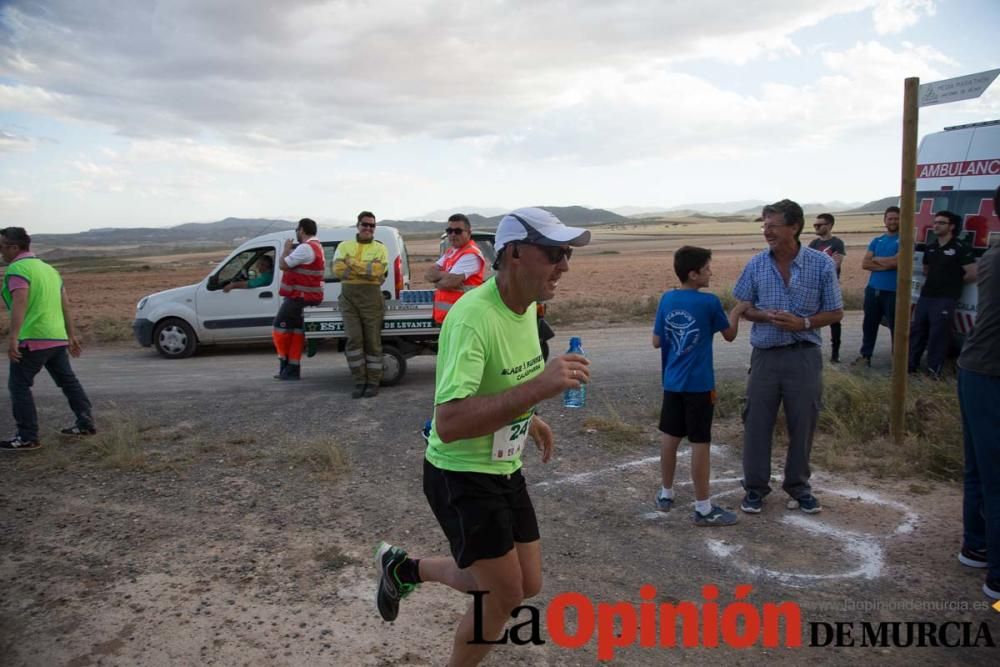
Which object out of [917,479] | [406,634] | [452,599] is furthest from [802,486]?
[406,634]

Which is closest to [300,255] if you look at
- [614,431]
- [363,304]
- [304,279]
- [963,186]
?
[304,279]

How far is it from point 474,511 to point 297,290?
6.96 meters

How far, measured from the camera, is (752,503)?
4.85m

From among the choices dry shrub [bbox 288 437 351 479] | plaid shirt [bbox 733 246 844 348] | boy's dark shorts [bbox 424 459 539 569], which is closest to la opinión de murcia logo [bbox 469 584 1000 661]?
boy's dark shorts [bbox 424 459 539 569]

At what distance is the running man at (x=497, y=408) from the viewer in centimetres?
252

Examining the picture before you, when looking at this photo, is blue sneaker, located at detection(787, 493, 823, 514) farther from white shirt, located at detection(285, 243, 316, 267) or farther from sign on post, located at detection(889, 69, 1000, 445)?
white shirt, located at detection(285, 243, 316, 267)

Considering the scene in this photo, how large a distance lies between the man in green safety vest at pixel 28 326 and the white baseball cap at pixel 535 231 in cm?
536

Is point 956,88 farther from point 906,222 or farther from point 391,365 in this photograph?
point 391,365

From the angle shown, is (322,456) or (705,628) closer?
(705,628)

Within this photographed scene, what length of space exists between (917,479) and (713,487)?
147cm

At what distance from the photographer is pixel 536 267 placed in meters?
2.74

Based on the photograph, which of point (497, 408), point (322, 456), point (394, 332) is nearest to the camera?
point (497, 408)

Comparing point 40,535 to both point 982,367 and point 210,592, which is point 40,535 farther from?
point 982,367

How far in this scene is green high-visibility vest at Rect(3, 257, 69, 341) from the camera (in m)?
6.32
